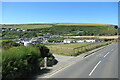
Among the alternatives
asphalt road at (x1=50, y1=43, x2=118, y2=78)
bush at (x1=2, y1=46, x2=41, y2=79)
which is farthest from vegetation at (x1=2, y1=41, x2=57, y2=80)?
asphalt road at (x1=50, y1=43, x2=118, y2=78)

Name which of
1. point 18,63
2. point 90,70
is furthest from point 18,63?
point 90,70

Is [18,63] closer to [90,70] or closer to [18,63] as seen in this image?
[18,63]

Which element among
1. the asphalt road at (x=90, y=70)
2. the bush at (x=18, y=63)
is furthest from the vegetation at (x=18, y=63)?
the asphalt road at (x=90, y=70)

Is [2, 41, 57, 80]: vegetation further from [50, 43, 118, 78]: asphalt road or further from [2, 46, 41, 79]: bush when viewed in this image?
[50, 43, 118, 78]: asphalt road

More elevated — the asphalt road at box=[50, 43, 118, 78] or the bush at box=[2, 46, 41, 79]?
the bush at box=[2, 46, 41, 79]

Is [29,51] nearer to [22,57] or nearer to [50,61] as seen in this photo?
[22,57]

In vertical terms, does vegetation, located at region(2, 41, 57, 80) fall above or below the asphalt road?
above

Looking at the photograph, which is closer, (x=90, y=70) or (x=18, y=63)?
(x=18, y=63)

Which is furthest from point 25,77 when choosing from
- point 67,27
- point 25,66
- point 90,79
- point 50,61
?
point 67,27

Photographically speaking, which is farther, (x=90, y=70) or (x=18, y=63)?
(x=90, y=70)

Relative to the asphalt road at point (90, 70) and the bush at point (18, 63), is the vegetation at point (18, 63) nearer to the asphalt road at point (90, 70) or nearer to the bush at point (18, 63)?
the bush at point (18, 63)

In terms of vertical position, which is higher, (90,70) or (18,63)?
(18,63)

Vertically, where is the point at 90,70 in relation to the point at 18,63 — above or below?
below

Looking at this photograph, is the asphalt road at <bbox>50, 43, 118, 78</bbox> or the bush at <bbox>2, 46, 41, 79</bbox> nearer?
the bush at <bbox>2, 46, 41, 79</bbox>
